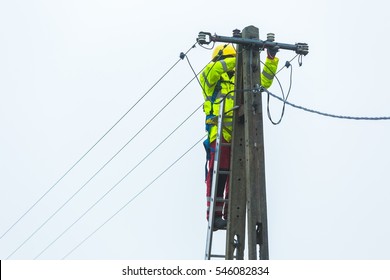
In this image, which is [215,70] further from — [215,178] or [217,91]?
[215,178]

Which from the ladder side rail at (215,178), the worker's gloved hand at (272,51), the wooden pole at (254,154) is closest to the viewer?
the wooden pole at (254,154)

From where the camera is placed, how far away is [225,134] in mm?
13148

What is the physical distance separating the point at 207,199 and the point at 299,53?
2.02 m

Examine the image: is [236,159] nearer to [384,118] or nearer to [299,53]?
[299,53]

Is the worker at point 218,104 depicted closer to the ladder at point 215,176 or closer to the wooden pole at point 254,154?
the ladder at point 215,176

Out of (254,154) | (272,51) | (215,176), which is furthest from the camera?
(215,176)

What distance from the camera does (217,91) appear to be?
13289 mm

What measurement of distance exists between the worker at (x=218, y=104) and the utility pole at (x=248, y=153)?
1.08ft

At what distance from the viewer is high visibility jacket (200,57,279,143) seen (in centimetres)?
1306

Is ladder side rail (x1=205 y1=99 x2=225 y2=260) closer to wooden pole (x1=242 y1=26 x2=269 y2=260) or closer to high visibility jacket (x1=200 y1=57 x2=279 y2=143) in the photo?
high visibility jacket (x1=200 y1=57 x2=279 y2=143)

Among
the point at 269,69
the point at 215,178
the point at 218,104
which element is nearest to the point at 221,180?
the point at 215,178

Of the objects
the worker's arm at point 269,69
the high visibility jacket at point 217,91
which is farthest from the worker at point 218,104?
the worker's arm at point 269,69

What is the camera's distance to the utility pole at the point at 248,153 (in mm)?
12008

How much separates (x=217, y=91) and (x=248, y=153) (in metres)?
1.34
